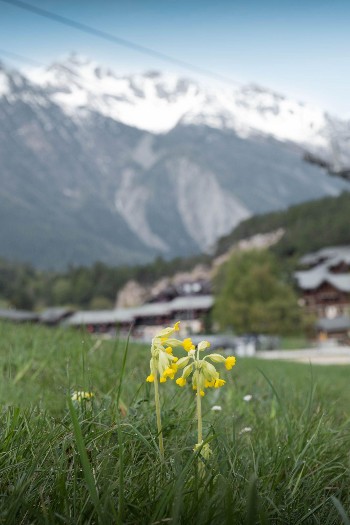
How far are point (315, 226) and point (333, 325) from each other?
150 ft

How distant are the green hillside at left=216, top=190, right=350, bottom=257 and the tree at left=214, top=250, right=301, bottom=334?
46.9 meters

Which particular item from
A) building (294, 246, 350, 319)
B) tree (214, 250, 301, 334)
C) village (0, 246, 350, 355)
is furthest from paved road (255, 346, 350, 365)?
building (294, 246, 350, 319)

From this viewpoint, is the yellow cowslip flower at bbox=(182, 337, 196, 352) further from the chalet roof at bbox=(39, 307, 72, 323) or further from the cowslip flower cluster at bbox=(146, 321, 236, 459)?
the chalet roof at bbox=(39, 307, 72, 323)

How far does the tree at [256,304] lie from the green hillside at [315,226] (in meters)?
46.9

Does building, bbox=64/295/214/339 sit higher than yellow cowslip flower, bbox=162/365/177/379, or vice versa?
building, bbox=64/295/214/339

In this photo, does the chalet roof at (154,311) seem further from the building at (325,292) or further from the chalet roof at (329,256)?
the building at (325,292)

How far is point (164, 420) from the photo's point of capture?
2010 millimetres

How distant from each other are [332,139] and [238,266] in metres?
37.8

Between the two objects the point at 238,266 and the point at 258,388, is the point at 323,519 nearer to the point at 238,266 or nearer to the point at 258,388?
the point at 258,388

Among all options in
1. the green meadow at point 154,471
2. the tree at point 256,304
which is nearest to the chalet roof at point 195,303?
the tree at point 256,304

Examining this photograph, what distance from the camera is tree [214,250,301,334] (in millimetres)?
53219

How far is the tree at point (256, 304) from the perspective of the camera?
175ft

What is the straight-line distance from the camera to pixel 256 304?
53.3m

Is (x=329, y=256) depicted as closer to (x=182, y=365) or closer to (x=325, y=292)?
(x=325, y=292)
